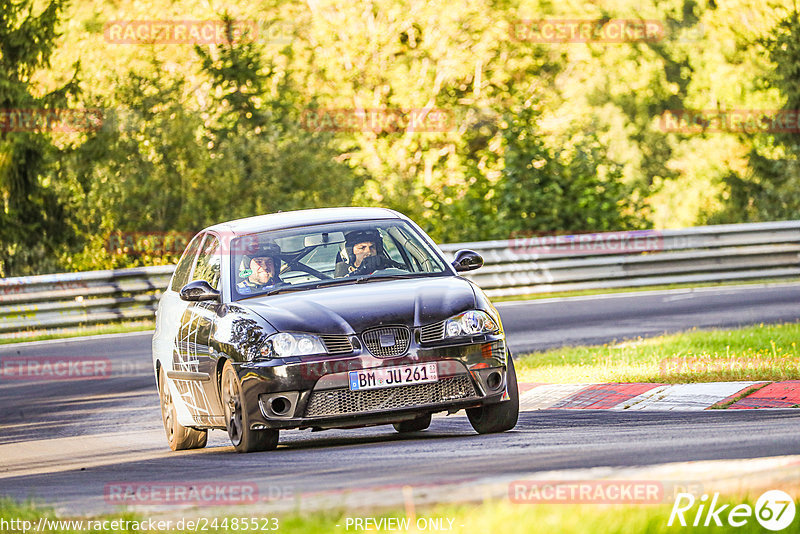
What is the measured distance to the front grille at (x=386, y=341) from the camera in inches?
329

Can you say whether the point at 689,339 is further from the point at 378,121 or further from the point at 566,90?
the point at 566,90

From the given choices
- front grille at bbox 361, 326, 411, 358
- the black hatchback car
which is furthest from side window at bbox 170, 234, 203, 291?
front grille at bbox 361, 326, 411, 358

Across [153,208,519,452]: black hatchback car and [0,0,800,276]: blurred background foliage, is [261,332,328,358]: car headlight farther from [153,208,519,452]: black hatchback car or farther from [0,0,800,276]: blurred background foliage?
[0,0,800,276]: blurred background foliage

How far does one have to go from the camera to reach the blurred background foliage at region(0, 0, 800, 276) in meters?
26.5

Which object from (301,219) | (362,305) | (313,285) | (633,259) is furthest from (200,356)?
(633,259)

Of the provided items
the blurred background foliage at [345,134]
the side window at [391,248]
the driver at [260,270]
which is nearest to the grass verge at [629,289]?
the blurred background foliage at [345,134]

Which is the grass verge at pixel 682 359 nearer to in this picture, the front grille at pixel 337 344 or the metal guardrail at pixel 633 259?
the front grille at pixel 337 344

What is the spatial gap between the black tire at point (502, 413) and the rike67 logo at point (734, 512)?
362 centimetres

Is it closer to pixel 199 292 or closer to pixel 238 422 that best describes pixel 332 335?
pixel 238 422

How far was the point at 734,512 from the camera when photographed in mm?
5055

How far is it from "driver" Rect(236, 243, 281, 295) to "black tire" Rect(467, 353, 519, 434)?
170 cm

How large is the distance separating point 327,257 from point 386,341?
1381 mm

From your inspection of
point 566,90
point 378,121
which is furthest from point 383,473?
point 566,90

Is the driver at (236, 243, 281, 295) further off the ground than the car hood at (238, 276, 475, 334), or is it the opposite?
the driver at (236, 243, 281, 295)
